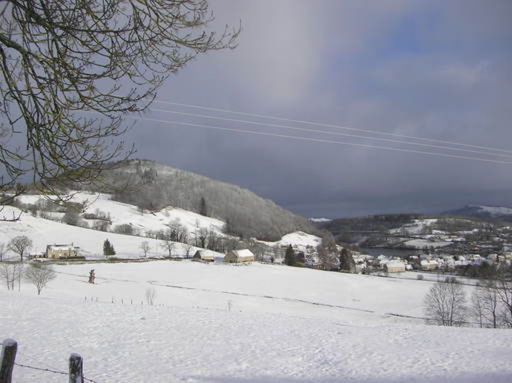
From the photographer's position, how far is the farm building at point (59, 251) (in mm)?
66562

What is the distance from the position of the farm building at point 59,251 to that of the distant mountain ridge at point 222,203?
2516 inches

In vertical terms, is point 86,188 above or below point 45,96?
below

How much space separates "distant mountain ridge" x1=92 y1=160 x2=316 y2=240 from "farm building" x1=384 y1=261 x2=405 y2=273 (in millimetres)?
55112

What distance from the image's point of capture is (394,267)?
9494cm

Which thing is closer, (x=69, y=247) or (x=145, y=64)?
(x=145, y=64)

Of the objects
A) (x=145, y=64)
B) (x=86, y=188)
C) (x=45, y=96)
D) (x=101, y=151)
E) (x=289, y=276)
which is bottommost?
(x=289, y=276)

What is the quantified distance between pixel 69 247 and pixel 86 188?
73.5 meters

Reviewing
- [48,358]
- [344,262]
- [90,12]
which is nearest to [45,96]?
[90,12]

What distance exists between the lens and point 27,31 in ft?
13.6

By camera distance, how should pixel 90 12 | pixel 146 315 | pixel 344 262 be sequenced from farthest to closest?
pixel 344 262 → pixel 146 315 → pixel 90 12

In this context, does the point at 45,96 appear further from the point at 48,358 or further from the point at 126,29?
the point at 48,358

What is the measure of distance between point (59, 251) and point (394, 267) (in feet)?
234

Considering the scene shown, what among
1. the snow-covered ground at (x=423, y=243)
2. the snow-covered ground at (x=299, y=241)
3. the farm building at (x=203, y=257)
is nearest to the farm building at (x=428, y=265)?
the snow-covered ground at (x=299, y=241)

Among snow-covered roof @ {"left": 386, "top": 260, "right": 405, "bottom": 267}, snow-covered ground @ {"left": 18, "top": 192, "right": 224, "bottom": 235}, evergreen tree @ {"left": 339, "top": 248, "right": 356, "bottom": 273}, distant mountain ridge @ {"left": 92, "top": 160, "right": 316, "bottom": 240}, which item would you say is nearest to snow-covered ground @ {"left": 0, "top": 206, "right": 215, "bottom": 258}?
snow-covered ground @ {"left": 18, "top": 192, "right": 224, "bottom": 235}
